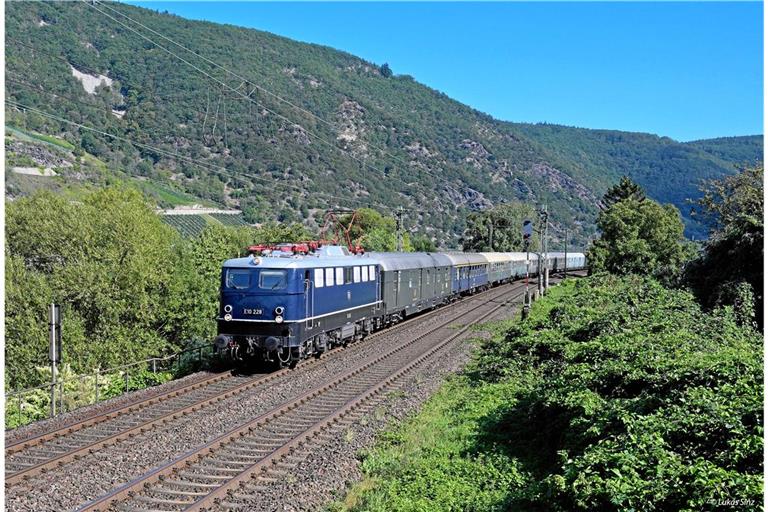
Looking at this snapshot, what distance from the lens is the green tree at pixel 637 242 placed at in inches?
2092

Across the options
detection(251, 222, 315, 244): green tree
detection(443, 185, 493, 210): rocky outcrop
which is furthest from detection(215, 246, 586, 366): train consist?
detection(443, 185, 493, 210): rocky outcrop

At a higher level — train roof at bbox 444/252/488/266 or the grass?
the grass

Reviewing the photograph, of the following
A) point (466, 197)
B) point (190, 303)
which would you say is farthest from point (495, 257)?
point (466, 197)

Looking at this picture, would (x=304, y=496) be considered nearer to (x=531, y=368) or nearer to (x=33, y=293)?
(x=531, y=368)

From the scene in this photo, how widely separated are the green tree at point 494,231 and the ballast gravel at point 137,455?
86.8 m

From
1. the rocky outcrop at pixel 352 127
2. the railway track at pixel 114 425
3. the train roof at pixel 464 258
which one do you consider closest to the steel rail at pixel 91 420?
the railway track at pixel 114 425

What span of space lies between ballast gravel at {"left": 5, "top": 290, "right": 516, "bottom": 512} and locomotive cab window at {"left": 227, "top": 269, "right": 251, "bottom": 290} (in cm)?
329

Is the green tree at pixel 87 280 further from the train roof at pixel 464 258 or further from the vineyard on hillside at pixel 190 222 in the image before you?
the vineyard on hillside at pixel 190 222

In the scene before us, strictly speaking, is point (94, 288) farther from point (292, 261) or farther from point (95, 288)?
point (292, 261)

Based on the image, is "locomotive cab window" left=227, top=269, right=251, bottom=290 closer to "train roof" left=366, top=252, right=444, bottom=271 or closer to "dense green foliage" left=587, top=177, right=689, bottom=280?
"train roof" left=366, top=252, right=444, bottom=271

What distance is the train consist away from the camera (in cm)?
1981

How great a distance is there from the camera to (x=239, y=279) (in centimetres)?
2020

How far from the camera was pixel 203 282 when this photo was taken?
3775cm

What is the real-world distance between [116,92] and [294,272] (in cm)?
15053
